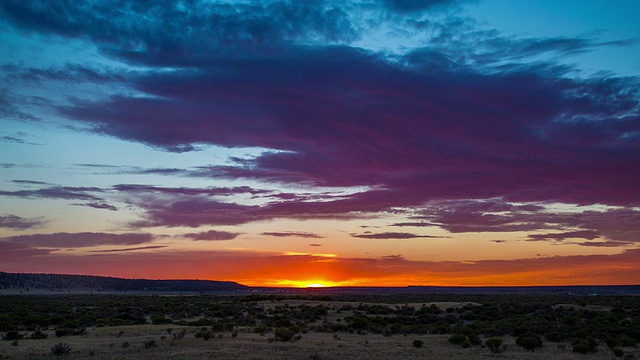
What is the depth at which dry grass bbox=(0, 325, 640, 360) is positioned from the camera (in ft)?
86.3

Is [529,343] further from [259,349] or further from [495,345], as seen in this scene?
[259,349]

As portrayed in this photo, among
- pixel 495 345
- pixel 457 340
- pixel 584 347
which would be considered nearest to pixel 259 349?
pixel 457 340

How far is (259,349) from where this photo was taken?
92.6 feet

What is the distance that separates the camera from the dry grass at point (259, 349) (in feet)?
86.3

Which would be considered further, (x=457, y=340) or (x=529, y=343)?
(x=457, y=340)

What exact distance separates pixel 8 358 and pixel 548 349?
2873cm

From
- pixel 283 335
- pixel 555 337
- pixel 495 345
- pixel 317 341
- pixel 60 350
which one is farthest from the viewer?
pixel 555 337

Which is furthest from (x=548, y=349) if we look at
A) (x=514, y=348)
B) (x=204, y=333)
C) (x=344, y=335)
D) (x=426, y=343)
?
(x=204, y=333)

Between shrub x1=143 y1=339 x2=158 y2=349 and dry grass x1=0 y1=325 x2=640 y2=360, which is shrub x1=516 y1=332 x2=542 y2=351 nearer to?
dry grass x1=0 y1=325 x2=640 y2=360

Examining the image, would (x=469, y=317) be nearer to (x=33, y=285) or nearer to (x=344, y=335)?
(x=344, y=335)

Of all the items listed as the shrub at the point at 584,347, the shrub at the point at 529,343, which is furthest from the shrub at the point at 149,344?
the shrub at the point at 584,347

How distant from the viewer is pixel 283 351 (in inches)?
1089

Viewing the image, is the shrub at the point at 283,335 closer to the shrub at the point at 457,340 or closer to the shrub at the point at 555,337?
the shrub at the point at 457,340

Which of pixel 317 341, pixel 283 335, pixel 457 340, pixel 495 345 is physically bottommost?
pixel 317 341
